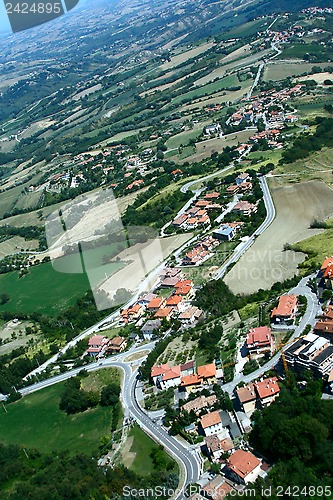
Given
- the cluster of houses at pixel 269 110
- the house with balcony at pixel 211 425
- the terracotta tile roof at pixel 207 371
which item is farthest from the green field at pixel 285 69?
the house with balcony at pixel 211 425

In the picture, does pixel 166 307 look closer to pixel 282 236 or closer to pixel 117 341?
pixel 117 341

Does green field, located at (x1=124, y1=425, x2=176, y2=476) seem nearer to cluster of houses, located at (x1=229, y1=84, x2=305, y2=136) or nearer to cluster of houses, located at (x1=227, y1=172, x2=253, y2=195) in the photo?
cluster of houses, located at (x1=227, y1=172, x2=253, y2=195)

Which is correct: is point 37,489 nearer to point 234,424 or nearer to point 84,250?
point 234,424

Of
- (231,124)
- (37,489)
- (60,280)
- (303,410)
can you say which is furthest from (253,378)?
(231,124)

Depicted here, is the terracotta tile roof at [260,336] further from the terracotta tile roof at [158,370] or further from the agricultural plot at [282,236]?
the agricultural plot at [282,236]

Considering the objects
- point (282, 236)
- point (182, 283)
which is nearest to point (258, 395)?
point (182, 283)

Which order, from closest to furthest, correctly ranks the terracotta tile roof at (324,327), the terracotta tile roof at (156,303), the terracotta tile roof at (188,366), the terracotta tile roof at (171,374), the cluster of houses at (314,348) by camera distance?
the cluster of houses at (314,348) → the terracotta tile roof at (324,327) → the terracotta tile roof at (171,374) → the terracotta tile roof at (188,366) → the terracotta tile roof at (156,303)
